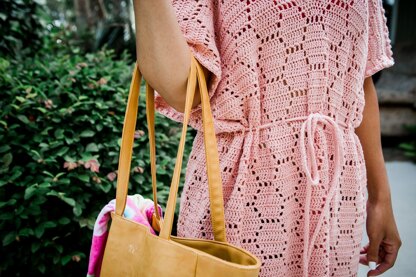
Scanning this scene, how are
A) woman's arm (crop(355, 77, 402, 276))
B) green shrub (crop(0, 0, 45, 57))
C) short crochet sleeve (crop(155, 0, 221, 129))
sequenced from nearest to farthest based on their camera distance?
short crochet sleeve (crop(155, 0, 221, 129)) < woman's arm (crop(355, 77, 402, 276)) < green shrub (crop(0, 0, 45, 57))

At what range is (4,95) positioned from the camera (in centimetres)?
231

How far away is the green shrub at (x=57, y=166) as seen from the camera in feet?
6.72

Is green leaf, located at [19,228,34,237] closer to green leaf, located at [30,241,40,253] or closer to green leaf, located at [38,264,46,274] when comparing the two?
green leaf, located at [30,241,40,253]

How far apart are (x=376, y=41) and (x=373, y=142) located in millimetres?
331

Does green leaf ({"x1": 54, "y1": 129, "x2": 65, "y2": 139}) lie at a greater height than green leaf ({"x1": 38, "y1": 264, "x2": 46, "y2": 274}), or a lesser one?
greater

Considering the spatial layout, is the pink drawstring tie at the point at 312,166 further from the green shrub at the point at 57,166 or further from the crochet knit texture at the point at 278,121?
the green shrub at the point at 57,166

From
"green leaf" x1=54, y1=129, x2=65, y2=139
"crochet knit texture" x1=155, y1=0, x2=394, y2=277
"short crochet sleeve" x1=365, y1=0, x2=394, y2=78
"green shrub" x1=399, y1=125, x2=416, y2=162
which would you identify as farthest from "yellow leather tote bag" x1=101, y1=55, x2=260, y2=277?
"green shrub" x1=399, y1=125, x2=416, y2=162

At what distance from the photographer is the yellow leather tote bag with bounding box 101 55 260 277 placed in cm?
77

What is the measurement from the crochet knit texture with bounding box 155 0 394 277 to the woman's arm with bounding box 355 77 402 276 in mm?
306

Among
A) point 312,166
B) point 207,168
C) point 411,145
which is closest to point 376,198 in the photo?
point 312,166

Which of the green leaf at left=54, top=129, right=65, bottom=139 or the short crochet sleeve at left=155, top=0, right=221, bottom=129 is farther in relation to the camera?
the green leaf at left=54, top=129, right=65, bottom=139

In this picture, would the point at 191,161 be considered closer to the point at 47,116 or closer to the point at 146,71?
the point at 146,71

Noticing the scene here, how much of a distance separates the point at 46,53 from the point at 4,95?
1.22 m

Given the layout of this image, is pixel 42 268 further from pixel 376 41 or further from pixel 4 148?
pixel 376 41
